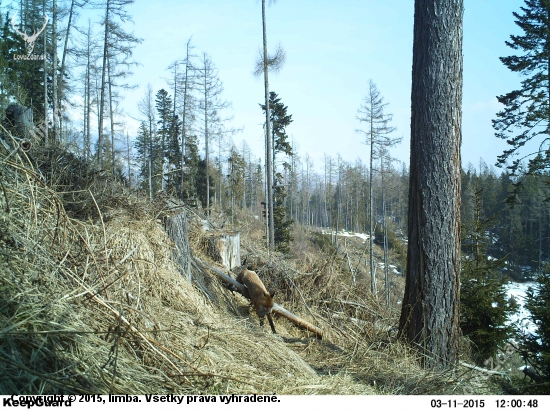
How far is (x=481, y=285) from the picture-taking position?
6.85 metres

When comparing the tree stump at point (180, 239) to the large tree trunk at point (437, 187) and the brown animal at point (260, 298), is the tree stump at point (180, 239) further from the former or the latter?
the large tree trunk at point (437, 187)

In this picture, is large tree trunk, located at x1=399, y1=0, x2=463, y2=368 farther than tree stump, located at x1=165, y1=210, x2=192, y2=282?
No

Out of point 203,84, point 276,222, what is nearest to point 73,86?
point 203,84

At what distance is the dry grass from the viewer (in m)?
1.88

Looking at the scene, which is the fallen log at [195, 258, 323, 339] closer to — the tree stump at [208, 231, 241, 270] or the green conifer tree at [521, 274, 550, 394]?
the tree stump at [208, 231, 241, 270]

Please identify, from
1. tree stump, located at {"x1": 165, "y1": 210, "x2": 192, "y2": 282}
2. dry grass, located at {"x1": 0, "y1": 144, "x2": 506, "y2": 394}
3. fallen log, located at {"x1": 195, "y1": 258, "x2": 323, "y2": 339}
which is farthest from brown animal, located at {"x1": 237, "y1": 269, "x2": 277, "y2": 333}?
tree stump, located at {"x1": 165, "y1": 210, "x2": 192, "y2": 282}

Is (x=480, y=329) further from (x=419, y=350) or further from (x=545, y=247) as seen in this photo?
(x=545, y=247)

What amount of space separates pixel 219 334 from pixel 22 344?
5.07 feet

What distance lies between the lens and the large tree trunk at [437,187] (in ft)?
12.0

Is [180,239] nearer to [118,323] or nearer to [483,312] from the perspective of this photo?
[118,323]

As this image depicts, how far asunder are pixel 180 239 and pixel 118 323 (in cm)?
237

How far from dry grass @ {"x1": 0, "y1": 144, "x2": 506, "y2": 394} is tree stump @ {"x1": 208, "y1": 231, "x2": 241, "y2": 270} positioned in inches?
79.6

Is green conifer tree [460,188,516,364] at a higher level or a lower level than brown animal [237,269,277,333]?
lower

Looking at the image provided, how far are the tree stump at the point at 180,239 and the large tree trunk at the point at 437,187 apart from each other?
256 centimetres
